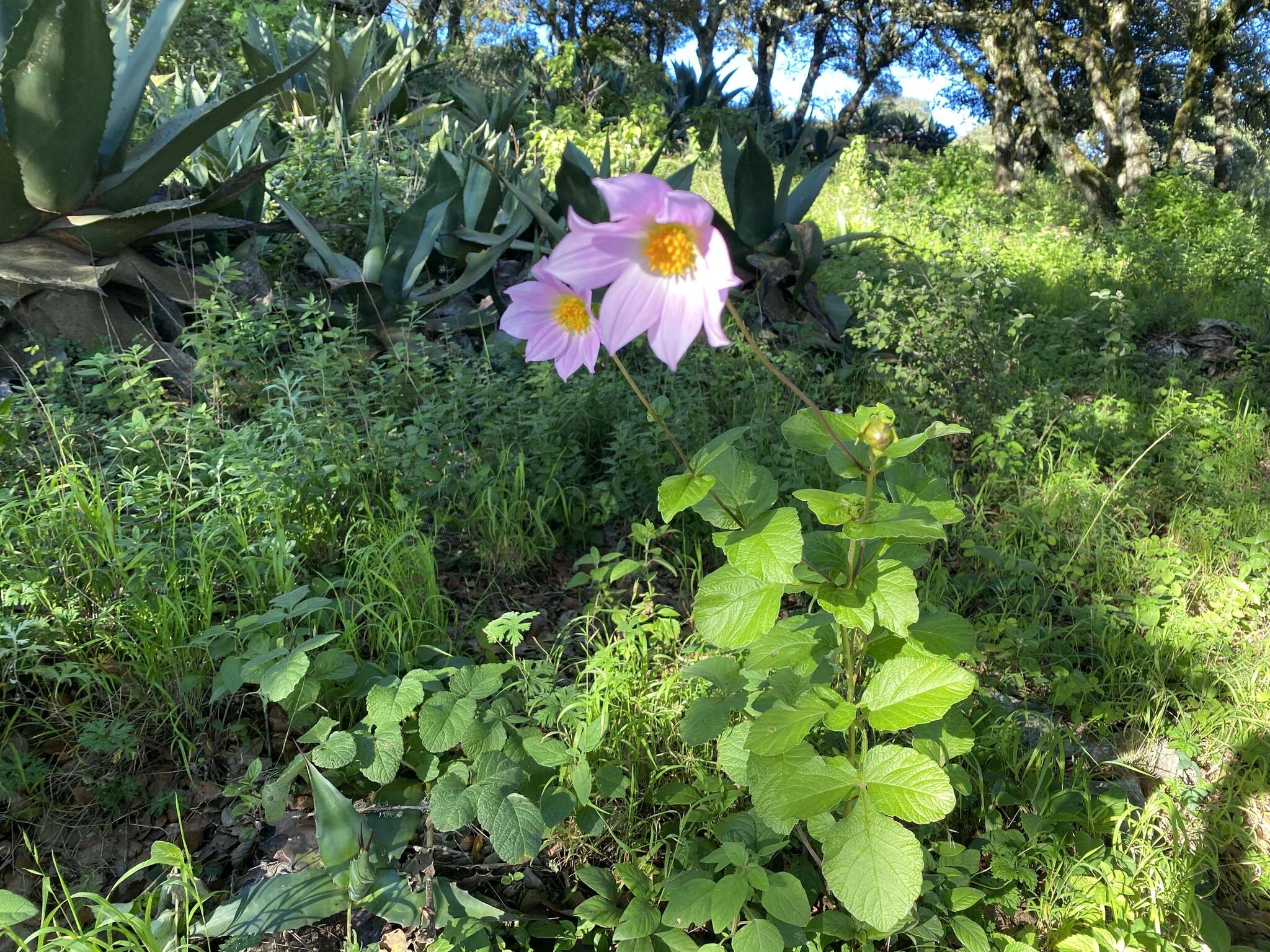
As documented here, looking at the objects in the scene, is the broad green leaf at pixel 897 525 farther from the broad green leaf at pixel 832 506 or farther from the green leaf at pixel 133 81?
the green leaf at pixel 133 81

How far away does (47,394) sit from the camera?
9.06 feet

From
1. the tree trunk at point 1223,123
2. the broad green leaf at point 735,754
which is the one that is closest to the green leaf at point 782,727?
the broad green leaf at point 735,754

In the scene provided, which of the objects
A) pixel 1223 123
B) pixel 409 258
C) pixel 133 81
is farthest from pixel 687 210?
pixel 1223 123

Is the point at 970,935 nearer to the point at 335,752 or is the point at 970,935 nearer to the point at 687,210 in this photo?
the point at 335,752

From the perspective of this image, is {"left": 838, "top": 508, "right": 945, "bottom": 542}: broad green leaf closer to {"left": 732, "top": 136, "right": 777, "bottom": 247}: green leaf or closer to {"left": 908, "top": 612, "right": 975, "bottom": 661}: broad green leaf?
{"left": 908, "top": 612, "right": 975, "bottom": 661}: broad green leaf

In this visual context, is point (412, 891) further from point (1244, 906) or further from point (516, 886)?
point (1244, 906)

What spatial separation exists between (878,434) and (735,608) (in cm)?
36

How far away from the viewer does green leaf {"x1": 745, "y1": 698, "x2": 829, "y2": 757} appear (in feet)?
3.81

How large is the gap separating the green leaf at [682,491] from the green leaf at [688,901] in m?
0.60

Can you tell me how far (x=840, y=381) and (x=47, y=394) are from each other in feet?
9.88

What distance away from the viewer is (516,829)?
1.32 meters

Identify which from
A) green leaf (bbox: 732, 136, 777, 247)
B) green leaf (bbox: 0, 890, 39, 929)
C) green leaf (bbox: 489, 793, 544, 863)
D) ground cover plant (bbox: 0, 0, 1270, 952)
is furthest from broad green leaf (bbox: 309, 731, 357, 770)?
green leaf (bbox: 732, 136, 777, 247)

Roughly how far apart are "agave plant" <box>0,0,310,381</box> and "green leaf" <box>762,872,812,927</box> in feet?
9.81

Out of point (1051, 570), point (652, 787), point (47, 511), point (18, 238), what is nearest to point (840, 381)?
point (1051, 570)
